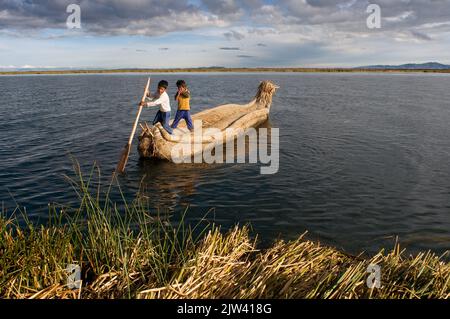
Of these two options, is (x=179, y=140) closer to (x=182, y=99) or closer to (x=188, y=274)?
(x=182, y=99)

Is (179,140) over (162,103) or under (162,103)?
under

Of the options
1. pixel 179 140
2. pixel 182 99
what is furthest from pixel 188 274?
pixel 182 99

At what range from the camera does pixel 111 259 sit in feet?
17.8

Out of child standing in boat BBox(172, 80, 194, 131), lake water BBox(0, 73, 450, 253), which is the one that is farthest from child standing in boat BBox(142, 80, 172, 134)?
lake water BBox(0, 73, 450, 253)

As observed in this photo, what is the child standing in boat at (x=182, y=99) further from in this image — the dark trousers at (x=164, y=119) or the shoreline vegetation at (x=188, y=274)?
the shoreline vegetation at (x=188, y=274)

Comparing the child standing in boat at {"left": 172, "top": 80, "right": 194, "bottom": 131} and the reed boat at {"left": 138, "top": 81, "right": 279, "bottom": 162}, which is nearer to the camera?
the reed boat at {"left": 138, "top": 81, "right": 279, "bottom": 162}

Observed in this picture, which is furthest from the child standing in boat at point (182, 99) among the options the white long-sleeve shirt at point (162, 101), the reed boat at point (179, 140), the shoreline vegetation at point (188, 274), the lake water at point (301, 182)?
the shoreline vegetation at point (188, 274)

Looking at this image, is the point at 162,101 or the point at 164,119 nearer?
the point at 162,101

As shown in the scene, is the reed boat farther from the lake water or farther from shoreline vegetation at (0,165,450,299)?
shoreline vegetation at (0,165,450,299)

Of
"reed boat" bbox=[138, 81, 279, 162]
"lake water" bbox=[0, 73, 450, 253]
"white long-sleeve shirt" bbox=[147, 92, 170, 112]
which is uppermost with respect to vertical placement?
"white long-sleeve shirt" bbox=[147, 92, 170, 112]

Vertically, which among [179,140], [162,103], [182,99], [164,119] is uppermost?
[182,99]

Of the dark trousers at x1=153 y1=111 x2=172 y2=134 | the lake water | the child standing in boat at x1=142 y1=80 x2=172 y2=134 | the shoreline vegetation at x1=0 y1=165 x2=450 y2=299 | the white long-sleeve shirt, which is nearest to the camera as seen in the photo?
the shoreline vegetation at x1=0 y1=165 x2=450 y2=299

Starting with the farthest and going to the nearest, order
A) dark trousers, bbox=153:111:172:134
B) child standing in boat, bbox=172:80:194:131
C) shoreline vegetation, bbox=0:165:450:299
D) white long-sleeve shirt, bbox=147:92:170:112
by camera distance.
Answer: child standing in boat, bbox=172:80:194:131 → dark trousers, bbox=153:111:172:134 → white long-sleeve shirt, bbox=147:92:170:112 → shoreline vegetation, bbox=0:165:450:299

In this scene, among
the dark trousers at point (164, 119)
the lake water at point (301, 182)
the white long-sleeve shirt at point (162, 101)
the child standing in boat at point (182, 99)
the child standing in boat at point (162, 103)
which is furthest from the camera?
the child standing in boat at point (182, 99)
